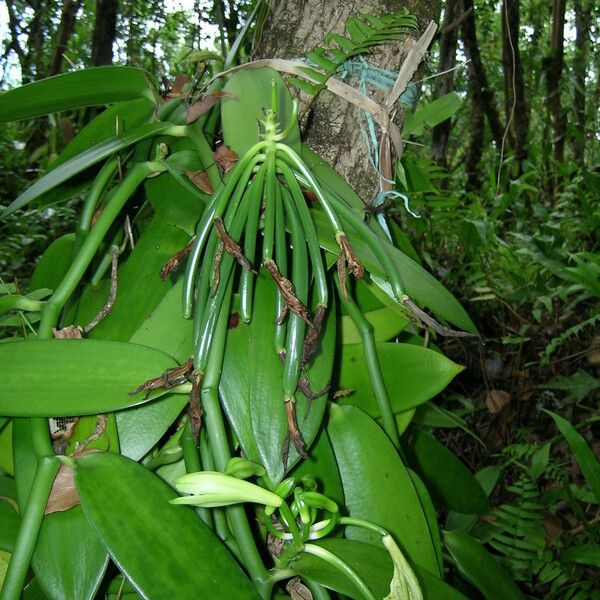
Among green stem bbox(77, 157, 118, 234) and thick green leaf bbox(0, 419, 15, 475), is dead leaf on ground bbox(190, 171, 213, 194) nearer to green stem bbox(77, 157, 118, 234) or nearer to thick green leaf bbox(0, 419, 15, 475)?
green stem bbox(77, 157, 118, 234)

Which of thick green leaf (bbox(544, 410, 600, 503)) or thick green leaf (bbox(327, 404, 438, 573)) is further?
thick green leaf (bbox(544, 410, 600, 503))

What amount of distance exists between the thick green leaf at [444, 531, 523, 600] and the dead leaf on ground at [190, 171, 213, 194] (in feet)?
1.12

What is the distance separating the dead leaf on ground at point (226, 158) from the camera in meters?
0.45

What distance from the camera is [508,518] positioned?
1.15 meters

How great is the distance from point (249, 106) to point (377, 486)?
0.27 m

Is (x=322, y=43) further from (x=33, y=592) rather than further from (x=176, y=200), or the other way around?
(x=33, y=592)

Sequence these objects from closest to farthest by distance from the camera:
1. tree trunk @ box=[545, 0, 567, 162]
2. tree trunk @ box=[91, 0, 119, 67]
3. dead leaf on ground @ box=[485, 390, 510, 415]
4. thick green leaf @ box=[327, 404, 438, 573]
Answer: thick green leaf @ box=[327, 404, 438, 573], dead leaf on ground @ box=[485, 390, 510, 415], tree trunk @ box=[91, 0, 119, 67], tree trunk @ box=[545, 0, 567, 162]

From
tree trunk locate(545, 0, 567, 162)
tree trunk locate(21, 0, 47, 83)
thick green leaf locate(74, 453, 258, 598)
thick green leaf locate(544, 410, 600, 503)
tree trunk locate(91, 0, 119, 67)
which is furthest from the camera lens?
tree trunk locate(545, 0, 567, 162)

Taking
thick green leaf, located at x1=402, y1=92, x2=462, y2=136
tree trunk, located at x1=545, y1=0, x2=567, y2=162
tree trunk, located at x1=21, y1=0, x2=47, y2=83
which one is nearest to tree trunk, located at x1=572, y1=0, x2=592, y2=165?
tree trunk, located at x1=545, y1=0, x2=567, y2=162

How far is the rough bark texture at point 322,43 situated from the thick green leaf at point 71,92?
0.37ft

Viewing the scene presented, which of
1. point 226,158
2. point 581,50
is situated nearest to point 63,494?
point 226,158

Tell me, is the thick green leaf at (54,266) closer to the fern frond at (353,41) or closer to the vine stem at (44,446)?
the vine stem at (44,446)

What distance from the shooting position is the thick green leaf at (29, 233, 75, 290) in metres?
0.52

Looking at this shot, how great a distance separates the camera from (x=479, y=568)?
52 cm
